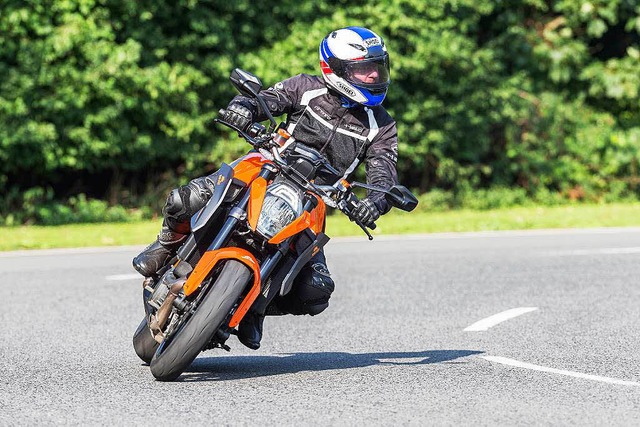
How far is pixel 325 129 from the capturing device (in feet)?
25.0

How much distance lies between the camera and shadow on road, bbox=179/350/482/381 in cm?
750

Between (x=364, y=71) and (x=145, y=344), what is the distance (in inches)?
76.9

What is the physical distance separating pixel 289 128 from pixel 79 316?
10.2ft

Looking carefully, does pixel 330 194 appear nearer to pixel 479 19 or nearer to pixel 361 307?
pixel 361 307

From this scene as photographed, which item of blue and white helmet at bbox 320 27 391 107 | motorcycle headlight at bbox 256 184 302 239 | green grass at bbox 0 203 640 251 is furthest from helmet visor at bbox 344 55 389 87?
green grass at bbox 0 203 640 251

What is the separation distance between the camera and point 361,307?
10602 millimetres

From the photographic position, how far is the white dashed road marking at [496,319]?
9430mm

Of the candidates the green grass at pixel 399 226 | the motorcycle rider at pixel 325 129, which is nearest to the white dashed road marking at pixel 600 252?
the green grass at pixel 399 226

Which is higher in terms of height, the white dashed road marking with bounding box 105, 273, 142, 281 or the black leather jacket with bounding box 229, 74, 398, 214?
the black leather jacket with bounding box 229, 74, 398, 214

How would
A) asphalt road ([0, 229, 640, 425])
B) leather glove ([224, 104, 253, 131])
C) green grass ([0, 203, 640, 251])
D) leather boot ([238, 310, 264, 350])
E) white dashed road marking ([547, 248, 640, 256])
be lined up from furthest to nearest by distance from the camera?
1. green grass ([0, 203, 640, 251])
2. white dashed road marking ([547, 248, 640, 256])
3. leather boot ([238, 310, 264, 350])
4. leather glove ([224, 104, 253, 131])
5. asphalt road ([0, 229, 640, 425])

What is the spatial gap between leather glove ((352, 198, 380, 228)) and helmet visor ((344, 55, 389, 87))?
857 millimetres

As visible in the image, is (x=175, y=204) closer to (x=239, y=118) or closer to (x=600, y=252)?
(x=239, y=118)

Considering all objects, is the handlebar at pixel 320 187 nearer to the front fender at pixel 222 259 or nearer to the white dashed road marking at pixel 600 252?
the front fender at pixel 222 259

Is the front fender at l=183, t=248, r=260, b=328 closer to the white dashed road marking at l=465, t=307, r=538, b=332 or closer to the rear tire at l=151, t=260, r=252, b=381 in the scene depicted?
→ the rear tire at l=151, t=260, r=252, b=381
